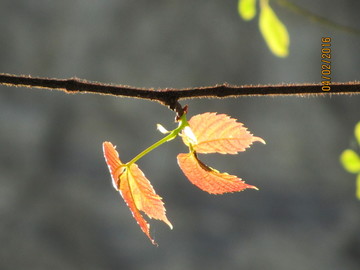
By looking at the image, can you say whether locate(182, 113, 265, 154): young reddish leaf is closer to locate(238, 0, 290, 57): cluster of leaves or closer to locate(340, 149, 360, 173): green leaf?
locate(238, 0, 290, 57): cluster of leaves

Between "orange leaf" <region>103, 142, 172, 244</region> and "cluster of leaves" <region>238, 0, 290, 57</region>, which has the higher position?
"cluster of leaves" <region>238, 0, 290, 57</region>

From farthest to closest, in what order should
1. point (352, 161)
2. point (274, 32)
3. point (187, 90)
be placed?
point (352, 161) → point (274, 32) → point (187, 90)

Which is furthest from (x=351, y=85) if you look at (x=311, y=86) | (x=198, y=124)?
(x=198, y=124)

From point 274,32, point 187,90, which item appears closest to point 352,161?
point 274,32

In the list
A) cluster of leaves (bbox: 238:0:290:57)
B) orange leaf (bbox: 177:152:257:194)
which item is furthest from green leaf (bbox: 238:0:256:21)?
orange leaf (bbox: 177:152:257:194)

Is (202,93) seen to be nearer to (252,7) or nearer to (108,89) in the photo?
(108,89)

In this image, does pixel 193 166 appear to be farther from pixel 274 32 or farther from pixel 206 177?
pixel 274 32

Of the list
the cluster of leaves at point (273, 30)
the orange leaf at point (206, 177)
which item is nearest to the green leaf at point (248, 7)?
the cluster of leaves at point (273, 30)
